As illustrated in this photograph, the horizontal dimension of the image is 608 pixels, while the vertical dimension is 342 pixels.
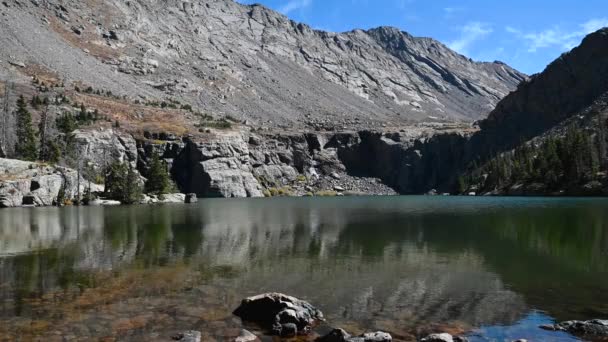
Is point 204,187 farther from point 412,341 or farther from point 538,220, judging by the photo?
point 412,341

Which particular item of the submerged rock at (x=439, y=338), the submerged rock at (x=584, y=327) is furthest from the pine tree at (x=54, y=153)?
the submerged rock at (x=584, y=327)

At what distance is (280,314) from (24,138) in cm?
12194

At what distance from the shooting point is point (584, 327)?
52.2 ft

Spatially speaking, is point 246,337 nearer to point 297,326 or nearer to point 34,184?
point 297,326

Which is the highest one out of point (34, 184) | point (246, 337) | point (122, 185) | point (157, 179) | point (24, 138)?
point (24, 138)

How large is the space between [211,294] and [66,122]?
413ft

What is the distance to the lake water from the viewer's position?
17.1 metres

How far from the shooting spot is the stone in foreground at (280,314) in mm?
16516

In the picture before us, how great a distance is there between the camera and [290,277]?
25.3m

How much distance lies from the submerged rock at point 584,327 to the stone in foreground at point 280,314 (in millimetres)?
7978

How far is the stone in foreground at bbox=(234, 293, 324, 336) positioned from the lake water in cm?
58

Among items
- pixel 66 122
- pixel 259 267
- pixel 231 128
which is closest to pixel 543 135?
pixel 231 128

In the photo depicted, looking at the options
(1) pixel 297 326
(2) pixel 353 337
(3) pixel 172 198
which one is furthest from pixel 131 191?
(2) pixel 353 337

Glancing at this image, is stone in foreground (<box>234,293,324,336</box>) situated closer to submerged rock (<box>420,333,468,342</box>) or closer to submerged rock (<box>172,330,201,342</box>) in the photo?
submerged rock (<box>172,330,201,342</box>)
